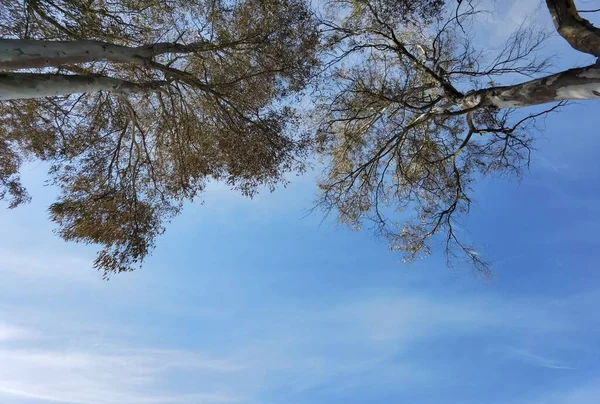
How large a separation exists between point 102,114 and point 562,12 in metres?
9.31

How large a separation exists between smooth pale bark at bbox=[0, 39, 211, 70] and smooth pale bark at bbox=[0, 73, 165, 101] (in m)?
0.18

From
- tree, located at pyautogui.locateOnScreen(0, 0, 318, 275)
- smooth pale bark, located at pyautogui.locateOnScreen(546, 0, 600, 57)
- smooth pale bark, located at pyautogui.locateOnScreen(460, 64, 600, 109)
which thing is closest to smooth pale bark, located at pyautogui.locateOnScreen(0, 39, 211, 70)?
tree, located at pyautogui.locateOnScreen(0, 0, 318, 275)

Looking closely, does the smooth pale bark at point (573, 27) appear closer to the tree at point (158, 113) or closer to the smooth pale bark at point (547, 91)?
the smooth pale bark at point (547, 91)

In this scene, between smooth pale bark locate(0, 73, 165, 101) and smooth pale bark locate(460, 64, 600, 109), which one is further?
smooth pale bark locate(0, 73, 165, 101)

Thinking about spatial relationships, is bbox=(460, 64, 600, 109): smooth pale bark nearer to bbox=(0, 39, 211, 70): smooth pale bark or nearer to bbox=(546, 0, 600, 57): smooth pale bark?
bbox=(546, 0, 600, 57): smooth pale bark

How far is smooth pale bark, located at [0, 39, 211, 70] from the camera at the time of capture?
18.0ft

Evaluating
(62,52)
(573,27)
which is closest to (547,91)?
(573,27)

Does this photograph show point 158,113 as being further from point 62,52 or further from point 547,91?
point 547,91

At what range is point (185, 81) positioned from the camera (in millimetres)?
8539

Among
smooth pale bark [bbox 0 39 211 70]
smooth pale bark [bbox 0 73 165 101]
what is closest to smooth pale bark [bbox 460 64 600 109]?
smooth pale bark [bbox 0 39 211 70]

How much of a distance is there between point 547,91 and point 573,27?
82 cm

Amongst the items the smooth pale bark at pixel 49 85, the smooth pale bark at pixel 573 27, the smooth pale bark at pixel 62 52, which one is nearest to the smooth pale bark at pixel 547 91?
the smooth pale bark at pixel 573 27

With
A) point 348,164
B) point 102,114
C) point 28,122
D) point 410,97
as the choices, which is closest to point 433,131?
point 410,97

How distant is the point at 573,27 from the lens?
17.2ft
